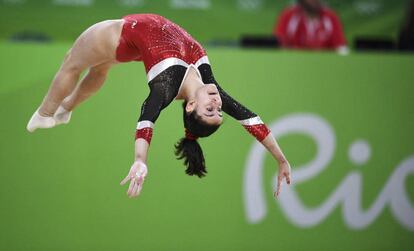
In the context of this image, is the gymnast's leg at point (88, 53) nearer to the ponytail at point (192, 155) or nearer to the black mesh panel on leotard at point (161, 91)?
the black mesh panel on leotard at point (161, 91)

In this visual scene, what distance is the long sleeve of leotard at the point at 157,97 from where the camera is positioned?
3.58 metres

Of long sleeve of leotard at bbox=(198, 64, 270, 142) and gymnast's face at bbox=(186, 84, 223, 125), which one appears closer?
gymnast's face at bbox=(186, 84, 223, 125)

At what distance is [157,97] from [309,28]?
269cm

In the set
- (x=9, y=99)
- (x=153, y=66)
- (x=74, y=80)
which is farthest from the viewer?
(x=9, y=99)

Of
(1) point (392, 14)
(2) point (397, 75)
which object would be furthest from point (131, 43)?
(1) point (392, 14)

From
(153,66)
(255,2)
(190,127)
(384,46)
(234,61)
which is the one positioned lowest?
(190,127)

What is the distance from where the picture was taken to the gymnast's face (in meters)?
3.88

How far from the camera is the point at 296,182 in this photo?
5422 millimetres

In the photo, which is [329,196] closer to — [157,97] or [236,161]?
[236,161]

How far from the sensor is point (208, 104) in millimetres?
3879

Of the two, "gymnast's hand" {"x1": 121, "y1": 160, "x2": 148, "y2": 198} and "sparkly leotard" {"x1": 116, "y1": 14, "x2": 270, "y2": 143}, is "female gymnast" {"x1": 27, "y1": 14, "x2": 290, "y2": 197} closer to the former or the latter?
"sparkly leotard" {"x1": 116, "y1": 14, "x2": 270, "y2": 143}

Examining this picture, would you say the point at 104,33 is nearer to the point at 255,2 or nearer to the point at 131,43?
the point at 131,43

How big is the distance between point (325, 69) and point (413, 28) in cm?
99

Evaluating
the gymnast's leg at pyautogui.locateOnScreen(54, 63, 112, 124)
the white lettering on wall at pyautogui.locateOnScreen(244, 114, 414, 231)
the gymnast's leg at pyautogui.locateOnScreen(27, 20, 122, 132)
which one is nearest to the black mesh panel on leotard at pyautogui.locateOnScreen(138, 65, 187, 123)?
the gymnast's leg at pyautogui.locateOnScreen(27, 20, 122, 132)
